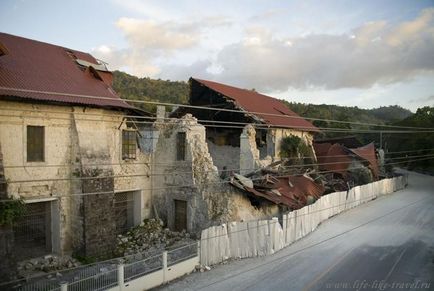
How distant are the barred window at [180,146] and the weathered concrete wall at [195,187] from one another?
0.21 metres

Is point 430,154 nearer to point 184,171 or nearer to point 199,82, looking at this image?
point 199,82

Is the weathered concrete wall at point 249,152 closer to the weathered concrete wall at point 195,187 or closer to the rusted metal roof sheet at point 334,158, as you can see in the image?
the weathered concrete wall at point 195,187

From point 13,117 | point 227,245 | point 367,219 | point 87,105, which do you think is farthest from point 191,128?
point 367,219

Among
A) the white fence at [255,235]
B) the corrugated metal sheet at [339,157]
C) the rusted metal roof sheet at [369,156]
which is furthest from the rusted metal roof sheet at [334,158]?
the white fence at [255,235]

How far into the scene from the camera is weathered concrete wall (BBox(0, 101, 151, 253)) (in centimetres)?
1551

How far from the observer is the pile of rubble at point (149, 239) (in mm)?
18266

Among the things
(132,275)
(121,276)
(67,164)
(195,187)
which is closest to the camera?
(121,276)

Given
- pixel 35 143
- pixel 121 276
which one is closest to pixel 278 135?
pixel 35 143

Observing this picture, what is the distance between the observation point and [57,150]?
55.8ft

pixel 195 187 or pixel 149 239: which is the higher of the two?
pixel 195 187

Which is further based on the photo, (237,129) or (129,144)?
(237,129)

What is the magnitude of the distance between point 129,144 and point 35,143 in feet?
17.6

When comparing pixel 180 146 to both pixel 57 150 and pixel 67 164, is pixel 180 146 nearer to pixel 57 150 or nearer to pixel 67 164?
pixel 67 164

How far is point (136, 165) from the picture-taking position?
21062 mm
